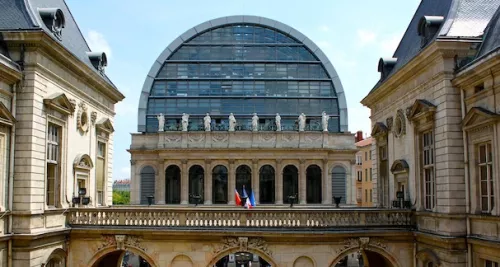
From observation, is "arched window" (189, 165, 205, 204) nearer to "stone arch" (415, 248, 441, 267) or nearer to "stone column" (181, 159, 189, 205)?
"stone column" (181, 159, 189, 205)

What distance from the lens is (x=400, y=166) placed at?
947 inches

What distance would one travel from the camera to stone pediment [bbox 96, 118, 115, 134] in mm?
27108

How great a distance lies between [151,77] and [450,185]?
45.6m

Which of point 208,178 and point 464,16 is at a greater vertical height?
point 464,16

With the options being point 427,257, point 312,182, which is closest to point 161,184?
point 312,182

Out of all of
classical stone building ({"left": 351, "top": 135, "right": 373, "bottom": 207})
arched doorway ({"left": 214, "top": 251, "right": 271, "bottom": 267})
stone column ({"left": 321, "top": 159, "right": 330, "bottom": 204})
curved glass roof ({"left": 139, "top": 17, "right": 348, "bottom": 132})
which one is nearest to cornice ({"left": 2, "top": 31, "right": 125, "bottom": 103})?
arched doorway ({"left": 214, "top": 251, "right": 271, "bottom": 267})

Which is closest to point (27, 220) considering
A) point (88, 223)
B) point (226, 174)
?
point (88, 223)

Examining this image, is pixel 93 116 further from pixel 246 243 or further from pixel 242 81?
pixel 242 81

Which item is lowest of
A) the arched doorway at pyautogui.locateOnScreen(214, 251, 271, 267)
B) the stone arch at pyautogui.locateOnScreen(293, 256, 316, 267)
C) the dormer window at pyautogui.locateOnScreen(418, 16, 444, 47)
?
the arched doorway at pyautogui.locateOnScreen(214, 251, 271, 267)

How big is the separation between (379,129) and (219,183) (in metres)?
29.9

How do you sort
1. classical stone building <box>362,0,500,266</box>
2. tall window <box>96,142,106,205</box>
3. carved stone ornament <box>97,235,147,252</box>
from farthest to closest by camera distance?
tall window <box>96,142,106,205</box>
carved stone ornament <box>97,235,147,252</box>
classical stone building <box>362,0,500,266</box>

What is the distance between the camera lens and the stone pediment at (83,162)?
2380cm

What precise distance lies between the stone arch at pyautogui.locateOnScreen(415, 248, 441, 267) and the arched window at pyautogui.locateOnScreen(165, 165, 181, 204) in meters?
36.3

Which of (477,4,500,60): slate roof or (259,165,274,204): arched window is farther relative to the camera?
(259,165,274,204): arched window
